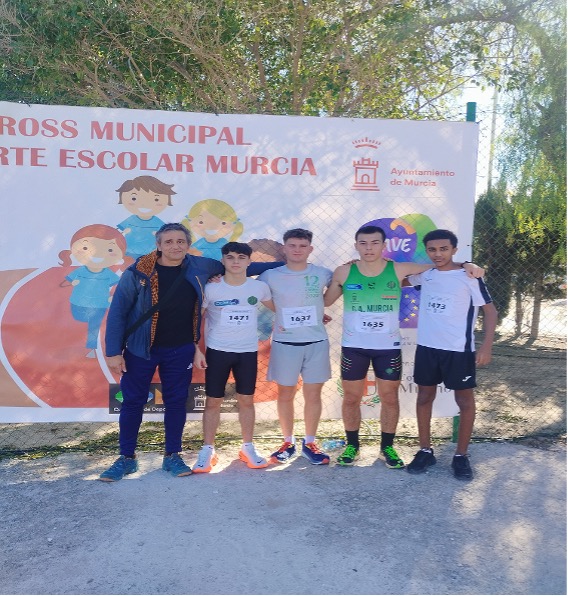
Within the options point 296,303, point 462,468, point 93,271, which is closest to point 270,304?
point 296,303

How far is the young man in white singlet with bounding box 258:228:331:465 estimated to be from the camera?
4.44 meters

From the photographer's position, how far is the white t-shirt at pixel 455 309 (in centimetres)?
429

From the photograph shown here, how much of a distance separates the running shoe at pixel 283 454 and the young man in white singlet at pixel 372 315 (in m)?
0.59

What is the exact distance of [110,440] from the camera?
5.23m

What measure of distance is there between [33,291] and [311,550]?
2.85 metres

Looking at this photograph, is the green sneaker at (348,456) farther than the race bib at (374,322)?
Yes

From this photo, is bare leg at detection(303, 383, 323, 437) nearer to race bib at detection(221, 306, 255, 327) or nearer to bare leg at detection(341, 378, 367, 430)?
bare leg at detection(341, 378, 367, 430)

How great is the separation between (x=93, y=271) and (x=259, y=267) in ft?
4.30

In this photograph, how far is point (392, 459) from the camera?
14.9ft

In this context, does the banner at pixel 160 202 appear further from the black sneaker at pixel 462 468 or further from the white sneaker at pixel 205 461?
the black sneaker at pixel 462 468

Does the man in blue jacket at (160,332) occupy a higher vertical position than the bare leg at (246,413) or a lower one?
higher

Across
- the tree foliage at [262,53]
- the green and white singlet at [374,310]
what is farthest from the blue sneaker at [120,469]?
the tree foliage at [262,53]

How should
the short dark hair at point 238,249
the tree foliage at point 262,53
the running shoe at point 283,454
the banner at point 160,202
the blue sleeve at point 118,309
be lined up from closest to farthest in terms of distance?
the blue sleeve at point 118,309
the short dark hair at point 238,249
the running shoe at point 283,454
the banner at point 160,202
the tree foliage at point 262,53

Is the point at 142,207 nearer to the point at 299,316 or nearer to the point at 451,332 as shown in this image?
the point at 299,316
